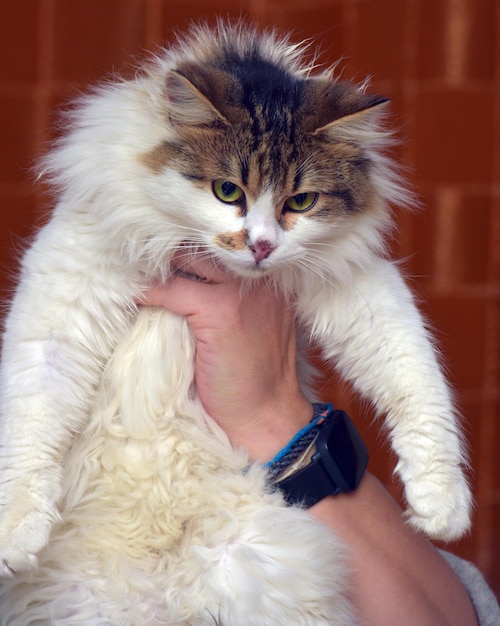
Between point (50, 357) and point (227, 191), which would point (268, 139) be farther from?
point (50, 357)

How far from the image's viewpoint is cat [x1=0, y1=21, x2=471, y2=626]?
43.9 inches

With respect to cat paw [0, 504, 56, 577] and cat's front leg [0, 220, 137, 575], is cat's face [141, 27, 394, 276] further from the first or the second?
cat paw [0, 504, 56, 577]

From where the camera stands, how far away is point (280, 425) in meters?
1.26

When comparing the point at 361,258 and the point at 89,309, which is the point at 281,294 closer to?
the point at 361,258

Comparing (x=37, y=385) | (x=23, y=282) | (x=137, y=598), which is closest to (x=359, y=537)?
(x=137, y=598)

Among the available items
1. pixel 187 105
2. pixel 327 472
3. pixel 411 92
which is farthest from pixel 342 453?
pixel 411 92

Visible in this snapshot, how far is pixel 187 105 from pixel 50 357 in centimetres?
46

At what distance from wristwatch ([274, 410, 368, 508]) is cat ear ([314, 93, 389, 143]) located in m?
0.47

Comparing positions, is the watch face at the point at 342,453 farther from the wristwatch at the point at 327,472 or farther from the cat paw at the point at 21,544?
the cat paw at the point at 21,544

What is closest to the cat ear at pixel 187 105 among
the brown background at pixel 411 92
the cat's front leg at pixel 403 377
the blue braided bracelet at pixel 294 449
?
the cat's front leg at pixel 403 377

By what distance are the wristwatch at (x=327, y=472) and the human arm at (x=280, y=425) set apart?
2 cm

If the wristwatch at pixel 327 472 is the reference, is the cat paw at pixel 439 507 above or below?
below

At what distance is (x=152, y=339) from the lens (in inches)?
50.2

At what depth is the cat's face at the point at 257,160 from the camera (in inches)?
45.0
